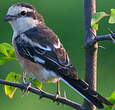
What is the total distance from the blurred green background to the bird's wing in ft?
11.1

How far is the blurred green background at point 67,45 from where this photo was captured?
10.3m

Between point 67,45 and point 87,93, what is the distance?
6809 mm

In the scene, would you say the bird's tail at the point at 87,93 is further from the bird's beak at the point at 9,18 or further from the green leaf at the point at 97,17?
the bird's beak at the point at 9,18

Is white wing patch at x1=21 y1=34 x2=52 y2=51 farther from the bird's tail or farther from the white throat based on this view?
the bird's tail

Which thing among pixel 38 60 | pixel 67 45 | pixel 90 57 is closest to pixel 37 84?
pixel 38 60

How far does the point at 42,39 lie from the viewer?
5.85 m

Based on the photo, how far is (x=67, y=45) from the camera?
1144cm

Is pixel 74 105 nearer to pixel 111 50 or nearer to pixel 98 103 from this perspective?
pixel 98 103

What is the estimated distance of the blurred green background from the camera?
10.3 m

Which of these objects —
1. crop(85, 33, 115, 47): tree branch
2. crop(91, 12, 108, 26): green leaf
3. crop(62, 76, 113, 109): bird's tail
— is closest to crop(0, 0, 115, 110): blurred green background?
crop(62, 76, 113, 109): bird's tail

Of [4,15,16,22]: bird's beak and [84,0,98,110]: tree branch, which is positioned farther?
[4,15,16,22]: bird's beak

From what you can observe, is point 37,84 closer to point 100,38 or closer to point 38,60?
point 38,60

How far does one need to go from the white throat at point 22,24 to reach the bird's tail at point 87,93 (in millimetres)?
1361

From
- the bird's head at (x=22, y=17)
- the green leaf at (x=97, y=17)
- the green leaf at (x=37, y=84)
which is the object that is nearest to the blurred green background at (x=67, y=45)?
the bird's head at (x=22, y=17)
